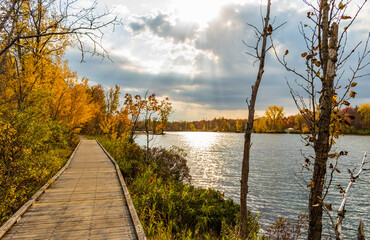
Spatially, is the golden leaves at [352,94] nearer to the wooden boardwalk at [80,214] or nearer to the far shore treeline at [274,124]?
the wooden boardwalk at [80,214]

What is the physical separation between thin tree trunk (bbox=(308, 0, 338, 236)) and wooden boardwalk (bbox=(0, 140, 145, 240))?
3.18 metres

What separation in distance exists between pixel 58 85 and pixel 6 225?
11982 millimetres

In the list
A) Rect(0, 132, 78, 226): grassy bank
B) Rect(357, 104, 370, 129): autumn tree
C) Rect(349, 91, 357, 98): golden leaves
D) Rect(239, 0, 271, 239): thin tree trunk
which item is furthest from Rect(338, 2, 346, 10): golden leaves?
Rect(357, 104, 370, 129): autumn tree

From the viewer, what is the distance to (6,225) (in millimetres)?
4328

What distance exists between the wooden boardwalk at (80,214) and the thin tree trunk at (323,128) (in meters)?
3.18

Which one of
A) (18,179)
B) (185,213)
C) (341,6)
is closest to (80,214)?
(18,179)

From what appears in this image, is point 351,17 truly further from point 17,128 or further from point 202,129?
point 202,129

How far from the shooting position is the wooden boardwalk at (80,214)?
14.0 feet

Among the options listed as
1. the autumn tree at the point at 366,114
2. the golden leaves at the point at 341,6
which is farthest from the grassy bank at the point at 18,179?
the autumn tree at the point at 366,114

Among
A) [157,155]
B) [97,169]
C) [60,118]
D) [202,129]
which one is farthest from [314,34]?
[202,129]

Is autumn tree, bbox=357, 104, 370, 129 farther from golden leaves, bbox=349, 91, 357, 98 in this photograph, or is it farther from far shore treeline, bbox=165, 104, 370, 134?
golden leaves, bbox=349, 91, 357, 98

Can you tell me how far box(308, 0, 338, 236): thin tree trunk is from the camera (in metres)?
3.15

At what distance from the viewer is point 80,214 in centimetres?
511

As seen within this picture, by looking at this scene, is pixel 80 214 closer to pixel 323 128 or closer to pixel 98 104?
pixel 323 128
